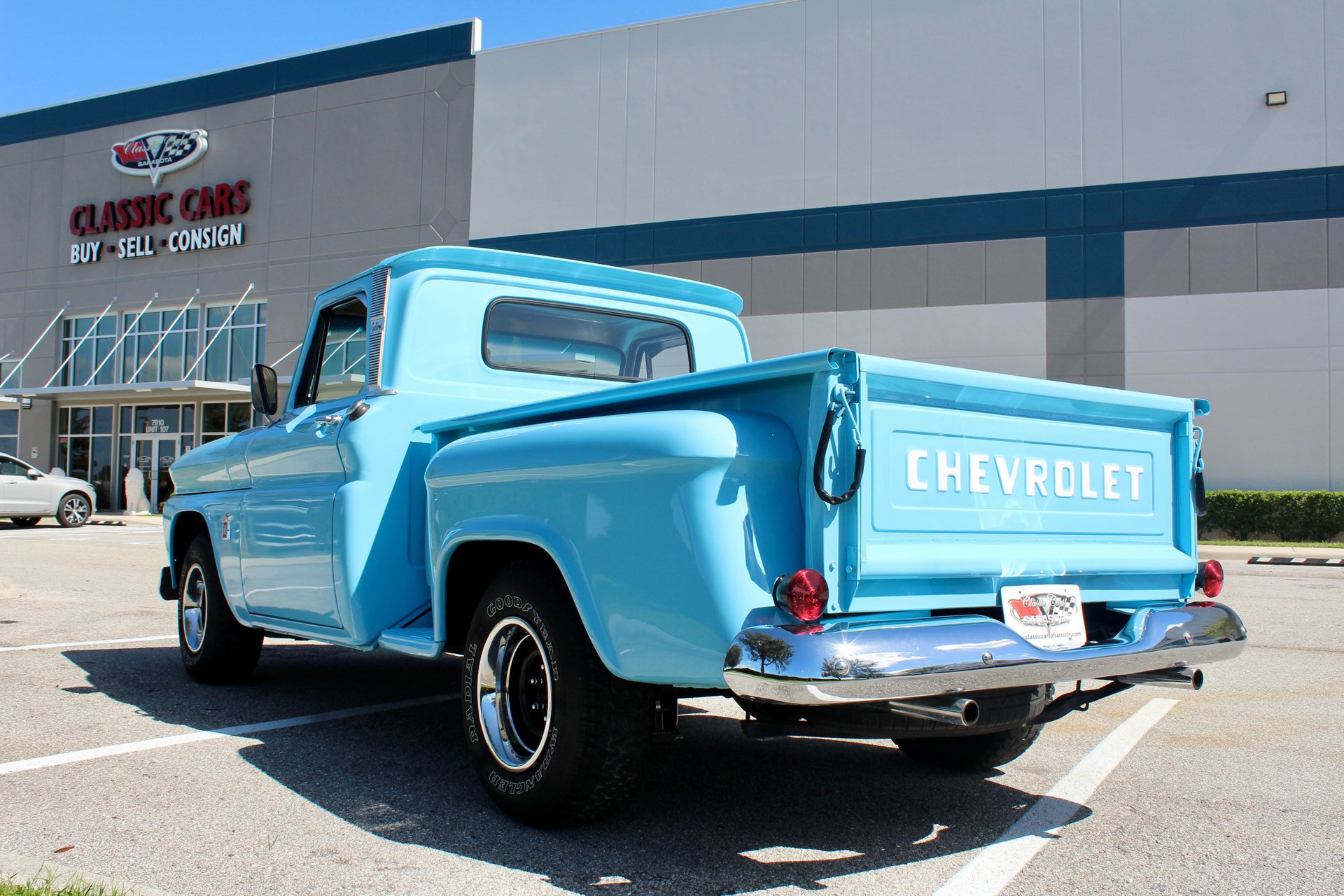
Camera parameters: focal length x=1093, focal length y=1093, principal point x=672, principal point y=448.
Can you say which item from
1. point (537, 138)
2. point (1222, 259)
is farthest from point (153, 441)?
point (1222, 259)

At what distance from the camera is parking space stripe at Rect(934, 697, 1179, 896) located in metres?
3.32

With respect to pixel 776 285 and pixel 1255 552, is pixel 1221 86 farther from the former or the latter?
pixel 1255 552

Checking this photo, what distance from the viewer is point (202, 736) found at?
5.14 meters

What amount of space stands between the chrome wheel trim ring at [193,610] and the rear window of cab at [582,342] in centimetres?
256

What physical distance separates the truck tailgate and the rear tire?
3.32ft

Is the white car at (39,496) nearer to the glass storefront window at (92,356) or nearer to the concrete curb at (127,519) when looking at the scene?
the concrete curb at (127,519)

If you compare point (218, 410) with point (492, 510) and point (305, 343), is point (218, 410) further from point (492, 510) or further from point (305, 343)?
point (492, 510)

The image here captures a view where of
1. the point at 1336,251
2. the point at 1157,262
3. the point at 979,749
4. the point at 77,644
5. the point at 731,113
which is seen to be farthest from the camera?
the point at 731,113

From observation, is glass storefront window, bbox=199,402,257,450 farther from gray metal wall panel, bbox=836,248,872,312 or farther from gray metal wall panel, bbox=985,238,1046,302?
gray metal wall panel, bbox=985,238,1046,302

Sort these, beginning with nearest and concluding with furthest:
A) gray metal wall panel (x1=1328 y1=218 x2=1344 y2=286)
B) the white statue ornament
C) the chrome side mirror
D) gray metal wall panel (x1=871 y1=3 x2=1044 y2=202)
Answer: the chrome side mirror → gray metal wall panel (x1=1328 y1=218 x2=1344 y2=286) → gray metal wall panel (x1=871 y1=3 x2=1044 y2=202) → the white statue ornament

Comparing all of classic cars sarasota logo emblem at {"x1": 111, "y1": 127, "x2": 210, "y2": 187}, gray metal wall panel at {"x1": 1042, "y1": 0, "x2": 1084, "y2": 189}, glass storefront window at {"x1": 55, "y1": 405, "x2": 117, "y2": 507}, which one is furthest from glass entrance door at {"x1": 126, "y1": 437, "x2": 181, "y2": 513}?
gray metal wall panel at {"x1": 1042, "y1": 0, "x2": 1084, "y2": 189}

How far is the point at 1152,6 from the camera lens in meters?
23.7

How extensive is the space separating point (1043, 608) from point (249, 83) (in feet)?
115

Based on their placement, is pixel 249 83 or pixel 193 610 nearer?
pixel 193 610
